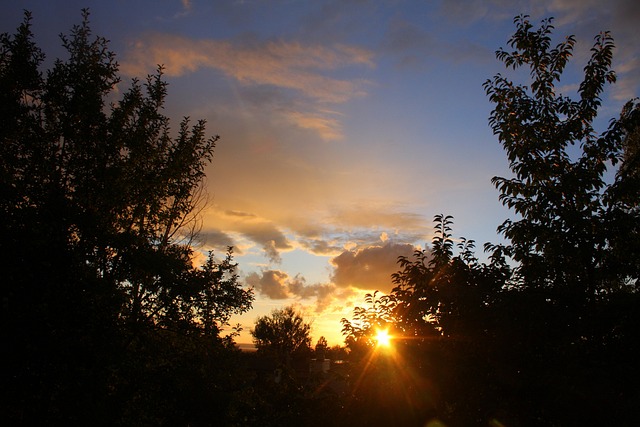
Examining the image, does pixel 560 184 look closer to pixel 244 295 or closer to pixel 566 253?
pixel 566 253

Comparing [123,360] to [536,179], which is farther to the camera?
[123,360]

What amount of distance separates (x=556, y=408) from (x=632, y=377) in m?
1.02

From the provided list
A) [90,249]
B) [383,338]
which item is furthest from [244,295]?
[383,338]

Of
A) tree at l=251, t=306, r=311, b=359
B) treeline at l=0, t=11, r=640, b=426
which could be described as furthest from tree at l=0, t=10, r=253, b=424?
tree at l=251, t=306, r=311, b=359

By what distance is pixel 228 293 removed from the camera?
1659 centimetres

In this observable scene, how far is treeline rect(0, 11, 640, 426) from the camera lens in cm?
593

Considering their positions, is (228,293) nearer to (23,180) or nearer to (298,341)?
(23,180)

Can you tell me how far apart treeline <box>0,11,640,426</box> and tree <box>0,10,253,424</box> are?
5 centimetres

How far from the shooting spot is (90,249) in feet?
42.4

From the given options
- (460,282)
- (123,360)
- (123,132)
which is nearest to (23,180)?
(123,132)

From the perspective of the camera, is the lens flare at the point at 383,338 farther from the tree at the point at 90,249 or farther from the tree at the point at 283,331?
the tree at the point at 283,331

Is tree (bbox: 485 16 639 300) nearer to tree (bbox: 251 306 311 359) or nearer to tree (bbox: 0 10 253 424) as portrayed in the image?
tree (bbox: 0 10 253 424)

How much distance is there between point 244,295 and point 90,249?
6362 mm

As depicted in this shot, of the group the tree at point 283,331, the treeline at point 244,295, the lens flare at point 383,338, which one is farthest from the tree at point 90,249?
the tree at point 283,331
